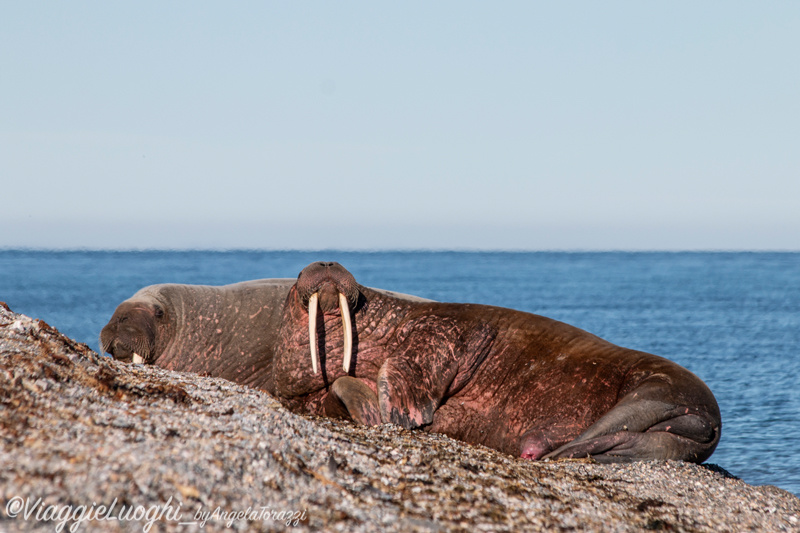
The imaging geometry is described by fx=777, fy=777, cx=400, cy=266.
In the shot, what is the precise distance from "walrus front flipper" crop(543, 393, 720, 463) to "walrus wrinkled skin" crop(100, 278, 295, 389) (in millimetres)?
3212

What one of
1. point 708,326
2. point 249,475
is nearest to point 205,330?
point 249,475

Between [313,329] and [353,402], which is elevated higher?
[313,329]

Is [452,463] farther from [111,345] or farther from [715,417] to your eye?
[111,345]

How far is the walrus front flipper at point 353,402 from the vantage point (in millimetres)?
5461

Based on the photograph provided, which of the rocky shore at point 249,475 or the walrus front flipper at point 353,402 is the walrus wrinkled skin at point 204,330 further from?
the rocky shore at point 249,475

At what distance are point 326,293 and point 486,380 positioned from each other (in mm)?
1394

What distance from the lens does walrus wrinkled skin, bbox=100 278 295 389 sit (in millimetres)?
7086

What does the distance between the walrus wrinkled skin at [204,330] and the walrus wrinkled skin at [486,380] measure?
3.23 feet

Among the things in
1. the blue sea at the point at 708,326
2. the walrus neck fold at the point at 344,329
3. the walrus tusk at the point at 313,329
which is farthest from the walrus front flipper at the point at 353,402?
the blue sea at the point at 708,326

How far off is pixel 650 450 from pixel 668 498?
1.03m

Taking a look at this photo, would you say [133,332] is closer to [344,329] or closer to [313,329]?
[313,329]

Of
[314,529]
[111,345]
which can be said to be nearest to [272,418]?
[314,529]

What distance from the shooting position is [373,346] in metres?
6.19

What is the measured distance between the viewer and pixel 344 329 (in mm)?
5883
